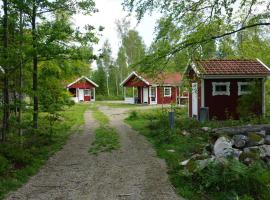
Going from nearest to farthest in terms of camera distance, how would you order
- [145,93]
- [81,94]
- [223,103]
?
[223,103] < [145,93] < [81,94]

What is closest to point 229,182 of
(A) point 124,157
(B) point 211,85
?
(A) point 124,157

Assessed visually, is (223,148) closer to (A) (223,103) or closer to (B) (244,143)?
(B) (244,143)

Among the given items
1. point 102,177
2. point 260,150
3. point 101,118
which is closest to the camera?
point 102,177

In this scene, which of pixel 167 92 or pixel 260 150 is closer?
pixel 260 150

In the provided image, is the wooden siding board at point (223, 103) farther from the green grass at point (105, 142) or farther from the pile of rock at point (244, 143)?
the pile of rock at point (244, 143)

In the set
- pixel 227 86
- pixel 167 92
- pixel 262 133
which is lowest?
pixel 262 133

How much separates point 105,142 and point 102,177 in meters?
5.36

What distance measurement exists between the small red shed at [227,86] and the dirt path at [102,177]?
9.23 metres

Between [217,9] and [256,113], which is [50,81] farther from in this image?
[256,113]

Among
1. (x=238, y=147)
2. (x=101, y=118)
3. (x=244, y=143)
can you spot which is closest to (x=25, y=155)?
(x=238, y=147)

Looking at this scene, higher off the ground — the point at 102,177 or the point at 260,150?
the point at 260,150

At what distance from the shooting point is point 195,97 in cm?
2309

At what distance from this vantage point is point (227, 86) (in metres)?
21.9

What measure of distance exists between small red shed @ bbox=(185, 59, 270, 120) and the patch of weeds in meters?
6.60
